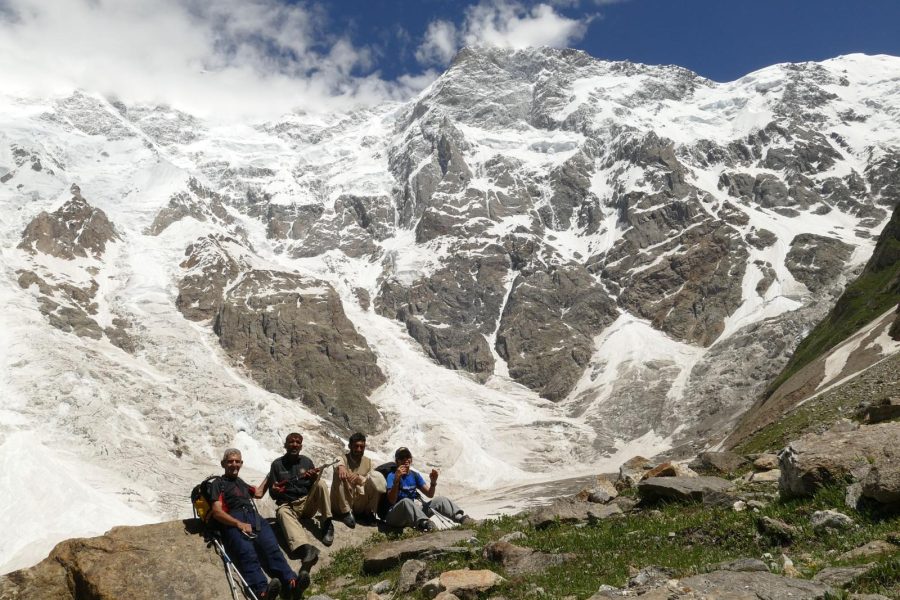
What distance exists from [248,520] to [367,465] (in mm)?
4819

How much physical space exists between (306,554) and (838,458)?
10684mm

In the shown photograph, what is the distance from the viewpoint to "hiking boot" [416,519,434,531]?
17.0 meters

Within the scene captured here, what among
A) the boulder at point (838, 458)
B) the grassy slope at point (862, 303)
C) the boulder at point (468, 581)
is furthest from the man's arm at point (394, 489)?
the grassy slope at point (862, 303)

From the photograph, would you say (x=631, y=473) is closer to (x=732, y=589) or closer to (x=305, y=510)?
(x=305, y=510)

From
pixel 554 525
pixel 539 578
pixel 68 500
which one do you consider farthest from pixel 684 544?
pixel 68 500

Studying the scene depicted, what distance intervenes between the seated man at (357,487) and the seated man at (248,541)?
3.49m

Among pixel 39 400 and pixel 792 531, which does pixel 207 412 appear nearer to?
pixel 39 400

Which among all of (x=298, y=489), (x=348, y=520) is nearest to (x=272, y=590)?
(x=298, y=489)

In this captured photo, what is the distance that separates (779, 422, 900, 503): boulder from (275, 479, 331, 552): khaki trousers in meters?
9.98

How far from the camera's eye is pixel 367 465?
1856 cm

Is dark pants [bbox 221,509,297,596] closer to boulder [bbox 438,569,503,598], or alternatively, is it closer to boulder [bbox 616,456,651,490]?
boulder [bbox 438,569,503,598]

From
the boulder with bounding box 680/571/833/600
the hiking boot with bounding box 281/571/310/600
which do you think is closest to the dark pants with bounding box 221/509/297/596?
the hiking boot with bounding box 281/571/310/600

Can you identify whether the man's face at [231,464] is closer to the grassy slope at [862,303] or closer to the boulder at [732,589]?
the boulder at [732,589]

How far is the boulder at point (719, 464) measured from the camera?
2187cm
